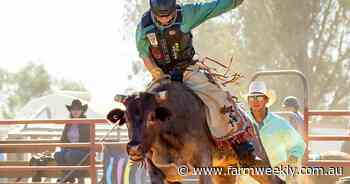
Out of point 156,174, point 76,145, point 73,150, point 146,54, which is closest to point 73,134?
point 73,150

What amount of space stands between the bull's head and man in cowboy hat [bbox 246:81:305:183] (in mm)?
2228

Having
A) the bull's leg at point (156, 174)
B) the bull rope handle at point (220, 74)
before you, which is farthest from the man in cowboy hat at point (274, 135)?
the bull's leg at point (156, 174)

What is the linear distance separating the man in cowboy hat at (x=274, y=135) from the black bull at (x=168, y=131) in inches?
64.7

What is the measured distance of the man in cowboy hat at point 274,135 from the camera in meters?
8.11

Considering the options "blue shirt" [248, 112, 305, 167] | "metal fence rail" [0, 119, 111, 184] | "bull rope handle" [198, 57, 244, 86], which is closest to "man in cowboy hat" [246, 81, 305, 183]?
"blue shirt" [248, 112, 305, 167]

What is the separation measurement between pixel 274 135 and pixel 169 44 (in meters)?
2.09

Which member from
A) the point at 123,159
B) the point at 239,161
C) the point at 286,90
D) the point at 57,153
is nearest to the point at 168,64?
the point at 239,161

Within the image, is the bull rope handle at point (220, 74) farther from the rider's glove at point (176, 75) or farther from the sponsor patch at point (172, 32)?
the sponsor patch at point (172, 32)

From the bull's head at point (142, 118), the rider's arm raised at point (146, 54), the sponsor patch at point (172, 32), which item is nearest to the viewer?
the bull's head at point (142, 118)

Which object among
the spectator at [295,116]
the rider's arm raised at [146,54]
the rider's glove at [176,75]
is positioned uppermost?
the rider's arm raised at [146,54]

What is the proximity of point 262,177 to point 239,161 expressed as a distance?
1.20 ft

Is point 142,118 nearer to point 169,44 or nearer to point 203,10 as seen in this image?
point 169,44

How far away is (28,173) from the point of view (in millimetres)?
10688

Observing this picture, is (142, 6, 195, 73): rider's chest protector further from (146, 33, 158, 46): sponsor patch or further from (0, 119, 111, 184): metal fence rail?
(0, 119, 111, 184): metal fence rail
